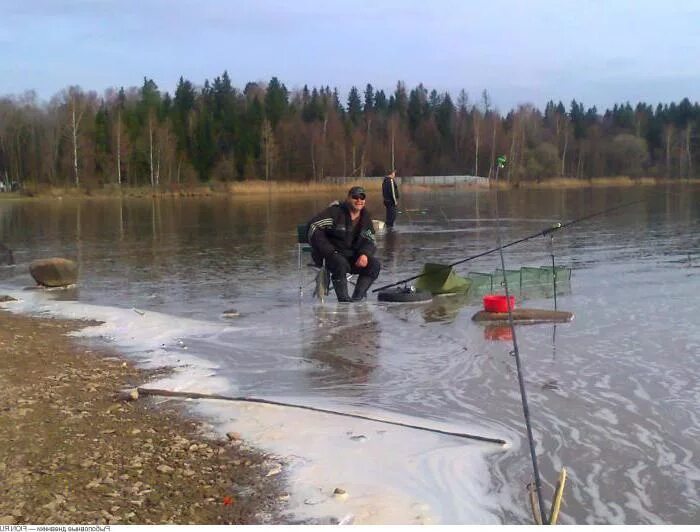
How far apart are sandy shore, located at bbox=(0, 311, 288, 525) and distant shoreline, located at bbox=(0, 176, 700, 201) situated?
165 feet

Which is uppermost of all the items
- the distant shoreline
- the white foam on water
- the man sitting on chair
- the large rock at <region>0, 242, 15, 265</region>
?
the distant shoreline

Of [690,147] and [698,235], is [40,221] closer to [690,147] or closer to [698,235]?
[698,235]

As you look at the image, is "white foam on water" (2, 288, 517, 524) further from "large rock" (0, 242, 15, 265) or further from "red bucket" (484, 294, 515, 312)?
"large rock" (0, 242, 15, 265)

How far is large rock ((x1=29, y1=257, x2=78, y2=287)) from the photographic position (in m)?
11.4

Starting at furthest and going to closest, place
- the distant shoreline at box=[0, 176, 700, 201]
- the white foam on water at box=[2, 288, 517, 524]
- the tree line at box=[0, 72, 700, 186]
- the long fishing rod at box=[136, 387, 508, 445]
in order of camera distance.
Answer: the tree line at box=[0, 72, 700, 186], the distant shoreline at box=[0, 176, 700, 201], the long fishing rod at box=[136, 387, 508, 445], the white foam on water at box=[2, 288, 517, 524]

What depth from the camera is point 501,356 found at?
6879 millimetres

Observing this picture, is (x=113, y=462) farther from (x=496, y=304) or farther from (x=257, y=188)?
(x=257, y=188)

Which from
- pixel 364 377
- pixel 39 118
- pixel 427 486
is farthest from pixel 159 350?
pixel 39 118

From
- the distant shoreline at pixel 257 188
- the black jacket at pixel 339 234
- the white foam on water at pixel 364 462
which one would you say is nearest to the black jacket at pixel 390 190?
the black jacket at pixel 339 234

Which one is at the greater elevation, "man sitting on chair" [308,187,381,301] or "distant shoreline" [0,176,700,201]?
"distant shoreline" [0,176,700,201]

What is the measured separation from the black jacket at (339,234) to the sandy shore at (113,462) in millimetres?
3662

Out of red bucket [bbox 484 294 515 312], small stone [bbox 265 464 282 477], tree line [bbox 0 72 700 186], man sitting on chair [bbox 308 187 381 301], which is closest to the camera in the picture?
small stone [bbox 265 464 282 477]

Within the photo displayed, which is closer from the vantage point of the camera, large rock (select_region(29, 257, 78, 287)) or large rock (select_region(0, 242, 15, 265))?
large rock (select_region(29, 257, 78, 287))

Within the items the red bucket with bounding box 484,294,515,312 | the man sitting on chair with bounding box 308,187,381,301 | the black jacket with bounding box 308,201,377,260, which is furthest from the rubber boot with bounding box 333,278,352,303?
the red bucket with bounding box 484,294,515,312
